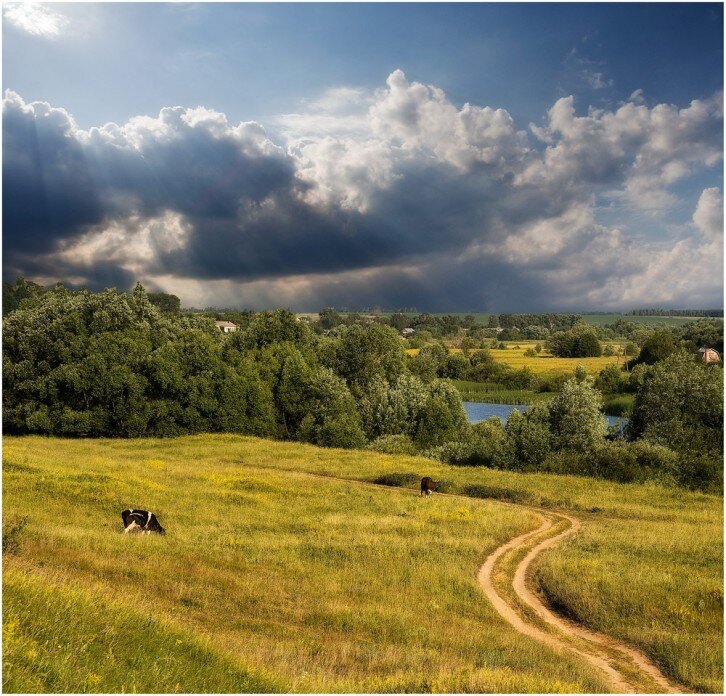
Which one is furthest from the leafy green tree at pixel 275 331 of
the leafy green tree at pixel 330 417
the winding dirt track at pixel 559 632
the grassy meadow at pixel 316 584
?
the winding dirt track at pixel 559 632

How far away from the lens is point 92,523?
24.9 m

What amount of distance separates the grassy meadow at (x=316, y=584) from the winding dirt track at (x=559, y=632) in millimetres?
521

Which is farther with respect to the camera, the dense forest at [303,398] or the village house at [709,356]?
the village house at [709,356]

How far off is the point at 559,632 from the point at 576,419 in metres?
44.9

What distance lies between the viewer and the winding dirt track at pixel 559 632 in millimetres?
14562

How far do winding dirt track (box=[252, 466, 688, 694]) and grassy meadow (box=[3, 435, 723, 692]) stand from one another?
20.5 inches

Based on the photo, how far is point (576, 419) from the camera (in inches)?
2372

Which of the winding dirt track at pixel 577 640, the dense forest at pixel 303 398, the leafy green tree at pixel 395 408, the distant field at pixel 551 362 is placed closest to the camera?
the winding dirt track at pixel 577 640

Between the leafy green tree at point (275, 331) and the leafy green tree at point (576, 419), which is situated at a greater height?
the leafy green tree at point (275, 331)

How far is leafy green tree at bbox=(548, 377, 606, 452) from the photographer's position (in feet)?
195

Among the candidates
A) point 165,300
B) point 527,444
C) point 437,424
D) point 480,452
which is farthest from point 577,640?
point 165,300

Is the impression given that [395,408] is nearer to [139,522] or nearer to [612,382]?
[612,382]

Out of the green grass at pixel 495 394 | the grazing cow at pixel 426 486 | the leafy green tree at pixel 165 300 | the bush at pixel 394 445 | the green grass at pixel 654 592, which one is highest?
the leafy green tree at pixel 165 300

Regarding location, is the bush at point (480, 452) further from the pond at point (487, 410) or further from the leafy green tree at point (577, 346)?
the leafy green tree at point (577, 346)
